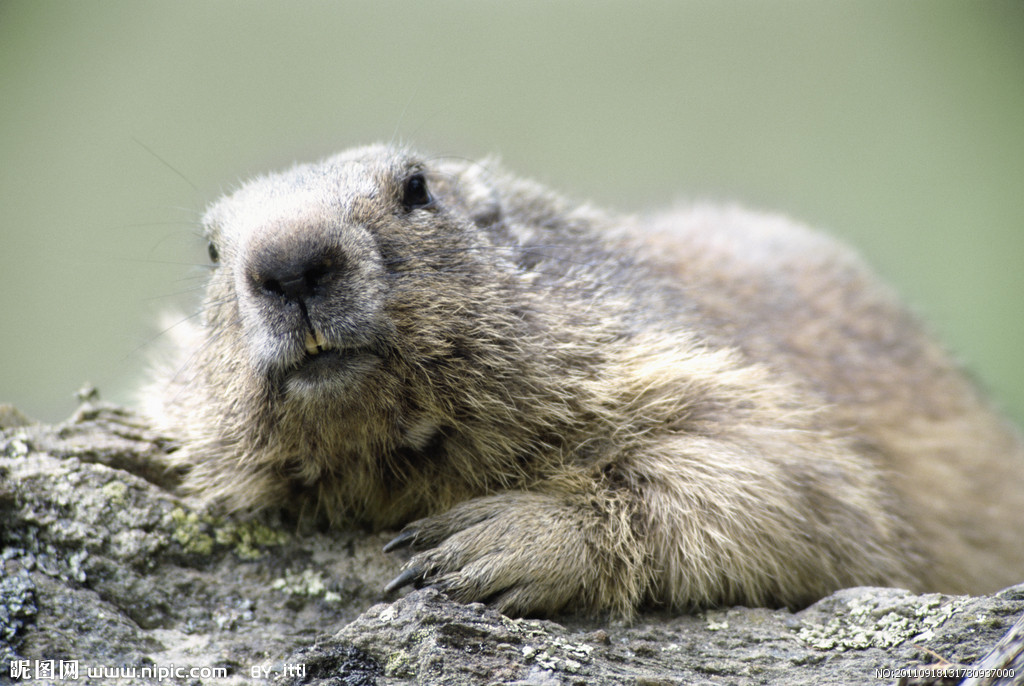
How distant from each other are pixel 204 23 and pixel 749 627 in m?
14.7

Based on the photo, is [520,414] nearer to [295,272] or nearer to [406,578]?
[406,578]

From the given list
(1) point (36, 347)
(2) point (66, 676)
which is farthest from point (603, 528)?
(1) point (36, 347)

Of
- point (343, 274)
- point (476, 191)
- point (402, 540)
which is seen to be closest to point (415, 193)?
point (476, 191)

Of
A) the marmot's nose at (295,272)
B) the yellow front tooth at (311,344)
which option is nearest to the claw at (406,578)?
the yellow front tooth at (311,344)

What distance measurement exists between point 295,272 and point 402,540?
1.23m

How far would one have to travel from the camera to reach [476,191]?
504 cm

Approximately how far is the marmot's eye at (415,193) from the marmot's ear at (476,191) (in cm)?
44

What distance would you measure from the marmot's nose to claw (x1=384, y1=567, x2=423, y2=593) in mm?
1159

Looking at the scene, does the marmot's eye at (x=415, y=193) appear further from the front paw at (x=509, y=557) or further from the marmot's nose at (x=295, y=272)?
the front paw at (x=509, y=557)

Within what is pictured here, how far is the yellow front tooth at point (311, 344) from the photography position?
3414 mm

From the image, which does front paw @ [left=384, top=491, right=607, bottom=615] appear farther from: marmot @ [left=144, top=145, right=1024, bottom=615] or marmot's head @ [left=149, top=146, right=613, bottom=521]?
marmot's head @ [left=149, top=146, right=613, bottom=521]

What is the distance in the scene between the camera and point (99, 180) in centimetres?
1472

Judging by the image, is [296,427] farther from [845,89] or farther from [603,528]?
[845,89]

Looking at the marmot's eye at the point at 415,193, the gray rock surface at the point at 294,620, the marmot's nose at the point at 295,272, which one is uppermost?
the marmot's eye at the point at 415,193
